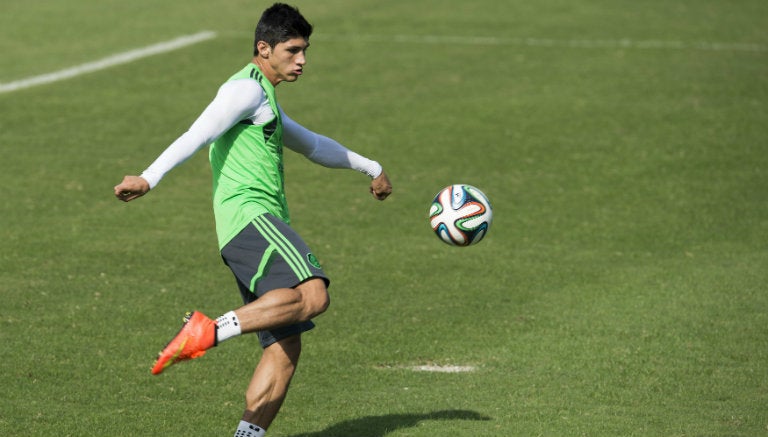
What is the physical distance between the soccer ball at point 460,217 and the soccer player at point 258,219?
5.42 ft

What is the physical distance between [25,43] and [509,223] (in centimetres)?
1314

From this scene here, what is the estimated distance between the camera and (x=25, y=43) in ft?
77.9

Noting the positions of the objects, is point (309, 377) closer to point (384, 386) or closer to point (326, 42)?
point (384, 386)

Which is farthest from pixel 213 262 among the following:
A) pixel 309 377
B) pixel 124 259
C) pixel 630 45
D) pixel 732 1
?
pixel 732 1

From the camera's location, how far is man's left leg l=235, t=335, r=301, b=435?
24.0 feet

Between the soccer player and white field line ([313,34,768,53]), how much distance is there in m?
17.3

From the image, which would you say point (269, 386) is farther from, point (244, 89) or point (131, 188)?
point (244, 89)

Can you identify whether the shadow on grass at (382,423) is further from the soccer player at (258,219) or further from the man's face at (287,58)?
the man's face at (287,58)

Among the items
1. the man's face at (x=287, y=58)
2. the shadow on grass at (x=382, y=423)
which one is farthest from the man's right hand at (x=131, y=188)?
the shadow on grass at (x=382, y=423)

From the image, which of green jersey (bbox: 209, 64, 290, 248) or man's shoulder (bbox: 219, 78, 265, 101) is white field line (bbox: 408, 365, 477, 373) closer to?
green jersey (bbox: 209, 64, 290, 248)

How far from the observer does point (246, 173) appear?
23.7 ft

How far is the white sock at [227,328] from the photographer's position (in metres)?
6.70

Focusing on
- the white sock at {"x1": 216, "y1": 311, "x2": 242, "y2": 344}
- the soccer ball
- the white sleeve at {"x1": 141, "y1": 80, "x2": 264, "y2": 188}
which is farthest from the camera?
the soccer ball

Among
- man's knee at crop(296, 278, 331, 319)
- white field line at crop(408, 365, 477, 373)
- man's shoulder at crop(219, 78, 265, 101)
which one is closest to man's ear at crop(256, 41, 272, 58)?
man's shoulder at crop(219, 78, 265, 101)
